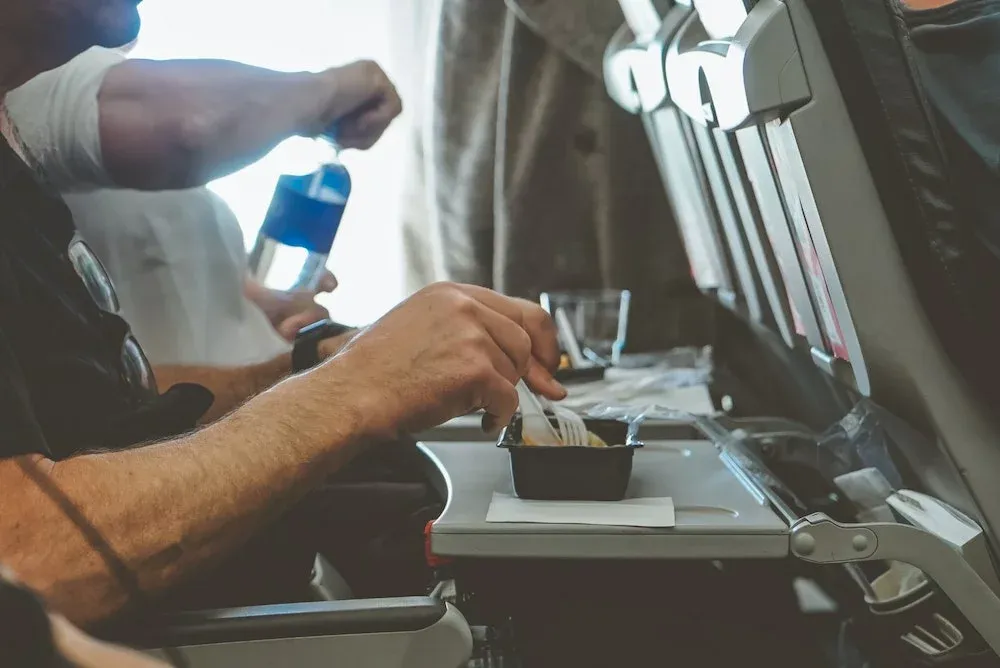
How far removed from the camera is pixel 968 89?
2.03 ft

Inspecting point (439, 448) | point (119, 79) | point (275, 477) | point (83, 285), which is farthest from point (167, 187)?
point (275, 477)

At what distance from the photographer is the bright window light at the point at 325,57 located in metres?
1.75

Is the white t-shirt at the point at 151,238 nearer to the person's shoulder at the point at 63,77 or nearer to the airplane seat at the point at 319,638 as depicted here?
the person's shoulder at the point at 63,77

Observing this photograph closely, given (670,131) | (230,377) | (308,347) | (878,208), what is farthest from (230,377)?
(878,208)

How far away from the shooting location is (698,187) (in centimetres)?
112

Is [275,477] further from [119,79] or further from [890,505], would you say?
[119,79]

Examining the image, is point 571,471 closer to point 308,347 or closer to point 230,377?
point 308,347

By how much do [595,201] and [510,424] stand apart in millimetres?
839

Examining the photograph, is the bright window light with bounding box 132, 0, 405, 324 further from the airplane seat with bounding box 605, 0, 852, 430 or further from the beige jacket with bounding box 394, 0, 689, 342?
the airplane seat with bounding box 605, 0, 852, 430

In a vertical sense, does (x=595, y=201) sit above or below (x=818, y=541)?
above

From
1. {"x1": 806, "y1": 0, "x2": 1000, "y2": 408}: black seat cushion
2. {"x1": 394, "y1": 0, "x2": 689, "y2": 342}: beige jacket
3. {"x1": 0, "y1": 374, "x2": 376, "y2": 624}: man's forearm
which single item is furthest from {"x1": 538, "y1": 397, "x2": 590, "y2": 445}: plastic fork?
{"x1": 394, "y1": 0, "x2": 689, "y2": 342}: beige jacket

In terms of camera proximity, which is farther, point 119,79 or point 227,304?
point 227,304

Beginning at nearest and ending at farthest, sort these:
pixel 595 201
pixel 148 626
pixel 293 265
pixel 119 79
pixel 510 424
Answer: pixel 148 626, pixel 510 424, pixel 119 79, pixel 293 265, pixel 595 201

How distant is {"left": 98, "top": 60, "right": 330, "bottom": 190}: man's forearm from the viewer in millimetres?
1039
